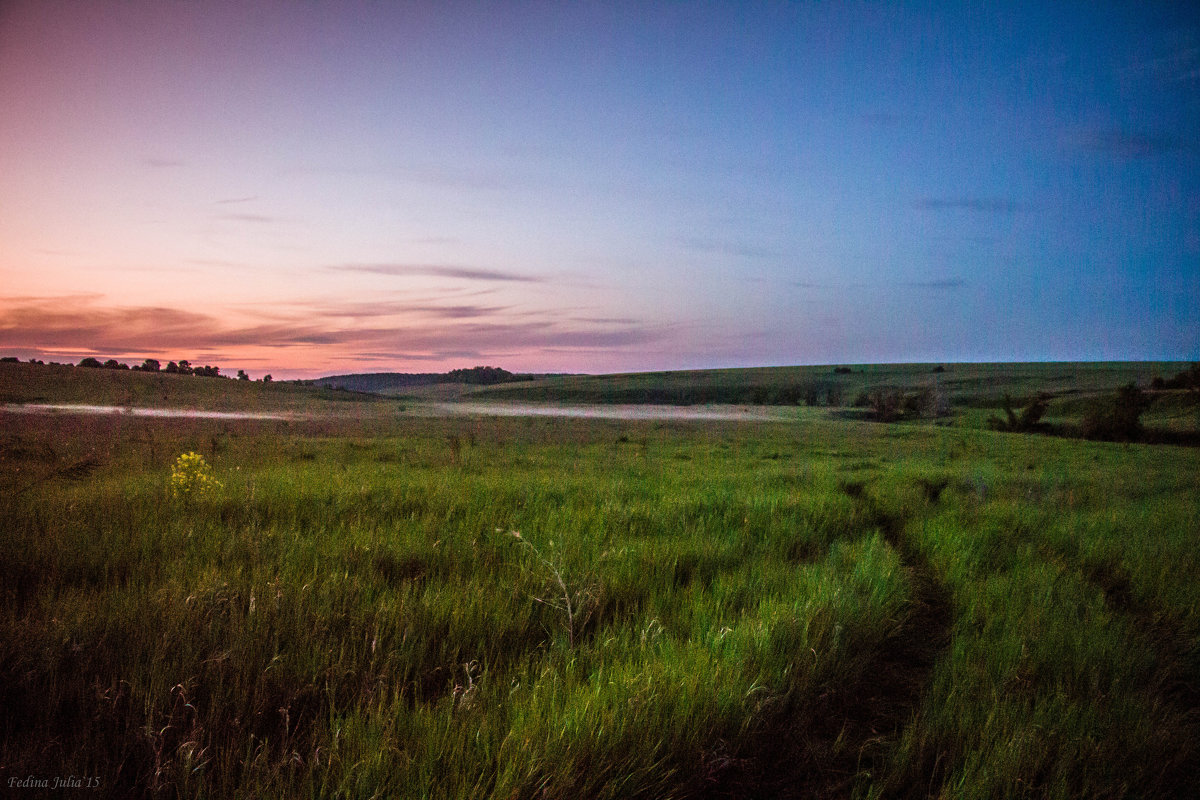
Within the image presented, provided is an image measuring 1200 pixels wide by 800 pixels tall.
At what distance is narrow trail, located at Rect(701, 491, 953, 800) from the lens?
2.55 m

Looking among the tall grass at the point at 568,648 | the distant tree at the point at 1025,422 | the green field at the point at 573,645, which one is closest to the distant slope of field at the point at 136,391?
the green field at the point at 573,645

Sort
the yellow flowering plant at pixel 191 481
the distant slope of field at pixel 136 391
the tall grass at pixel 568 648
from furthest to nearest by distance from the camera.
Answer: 1. the distant slope of field at pixel 136 391
2. the yellow flowering plant at pixel 191 481
3. the tall grass at pixel 568 648

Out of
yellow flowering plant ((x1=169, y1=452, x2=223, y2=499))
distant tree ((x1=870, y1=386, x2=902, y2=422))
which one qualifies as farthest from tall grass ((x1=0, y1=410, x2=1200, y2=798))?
distant tree ((x1=870, y1=386, x2=902, y2=422))

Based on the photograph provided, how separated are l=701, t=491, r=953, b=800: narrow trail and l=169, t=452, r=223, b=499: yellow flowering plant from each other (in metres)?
6.59

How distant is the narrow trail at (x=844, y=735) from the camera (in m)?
2.55

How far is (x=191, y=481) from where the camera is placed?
22.5 feet

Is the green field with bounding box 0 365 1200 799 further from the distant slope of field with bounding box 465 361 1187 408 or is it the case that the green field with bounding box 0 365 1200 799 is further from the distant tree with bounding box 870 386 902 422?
the distant slope of field with bounding box 465 361 1187 408

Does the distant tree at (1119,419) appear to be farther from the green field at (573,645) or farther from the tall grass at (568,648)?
the tall grass at (568,648)

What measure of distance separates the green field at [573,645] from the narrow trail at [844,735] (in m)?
0.02

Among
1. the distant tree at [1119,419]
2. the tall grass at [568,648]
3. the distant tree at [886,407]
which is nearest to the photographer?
the tall grass at [568,648]

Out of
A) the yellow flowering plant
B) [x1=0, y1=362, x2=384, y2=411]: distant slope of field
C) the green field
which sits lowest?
the green field

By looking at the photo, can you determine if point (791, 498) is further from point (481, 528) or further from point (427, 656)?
point (427, 656)

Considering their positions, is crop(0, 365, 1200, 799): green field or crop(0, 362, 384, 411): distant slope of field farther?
crop(0, 362, 384, 411): distant slope of field

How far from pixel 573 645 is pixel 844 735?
4.88 feet
